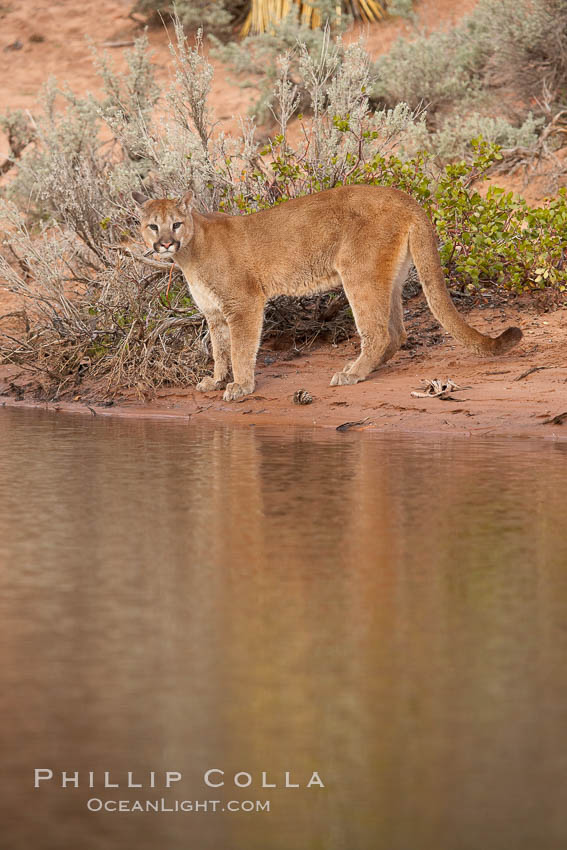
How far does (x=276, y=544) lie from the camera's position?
425 cm

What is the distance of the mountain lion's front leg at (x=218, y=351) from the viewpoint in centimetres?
847

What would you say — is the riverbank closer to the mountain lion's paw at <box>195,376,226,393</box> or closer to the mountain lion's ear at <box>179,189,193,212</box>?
the mountain lion's paw at <box>195,376,226,393</box>

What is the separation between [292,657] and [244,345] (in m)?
5.39

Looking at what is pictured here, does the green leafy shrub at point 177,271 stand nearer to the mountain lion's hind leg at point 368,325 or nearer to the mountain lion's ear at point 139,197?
the mountain lion's ear at point 139,197

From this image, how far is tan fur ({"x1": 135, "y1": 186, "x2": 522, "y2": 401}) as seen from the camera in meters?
8.05

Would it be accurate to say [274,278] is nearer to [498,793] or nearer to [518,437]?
[518,437]

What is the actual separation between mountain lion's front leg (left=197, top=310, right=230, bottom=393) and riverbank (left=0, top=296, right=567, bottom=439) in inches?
4.1

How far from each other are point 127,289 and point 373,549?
5995 mm

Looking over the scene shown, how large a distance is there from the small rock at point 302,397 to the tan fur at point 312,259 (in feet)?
0.94

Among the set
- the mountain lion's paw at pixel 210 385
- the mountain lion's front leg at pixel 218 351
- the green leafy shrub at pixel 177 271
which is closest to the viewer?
the mountain lion's front leg at pixel 218 351

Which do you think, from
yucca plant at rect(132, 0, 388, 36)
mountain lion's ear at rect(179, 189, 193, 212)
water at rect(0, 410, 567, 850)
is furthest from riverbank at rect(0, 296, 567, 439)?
yucca plant at rect(132, 0, 388, 36)

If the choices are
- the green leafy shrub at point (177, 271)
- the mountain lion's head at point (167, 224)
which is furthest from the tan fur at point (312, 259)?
the green leafy shrub at point (177, 271)

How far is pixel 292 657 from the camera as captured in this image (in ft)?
9.89

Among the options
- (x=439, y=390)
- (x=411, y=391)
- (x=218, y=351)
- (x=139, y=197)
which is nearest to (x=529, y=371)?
(x=439, y=390)
